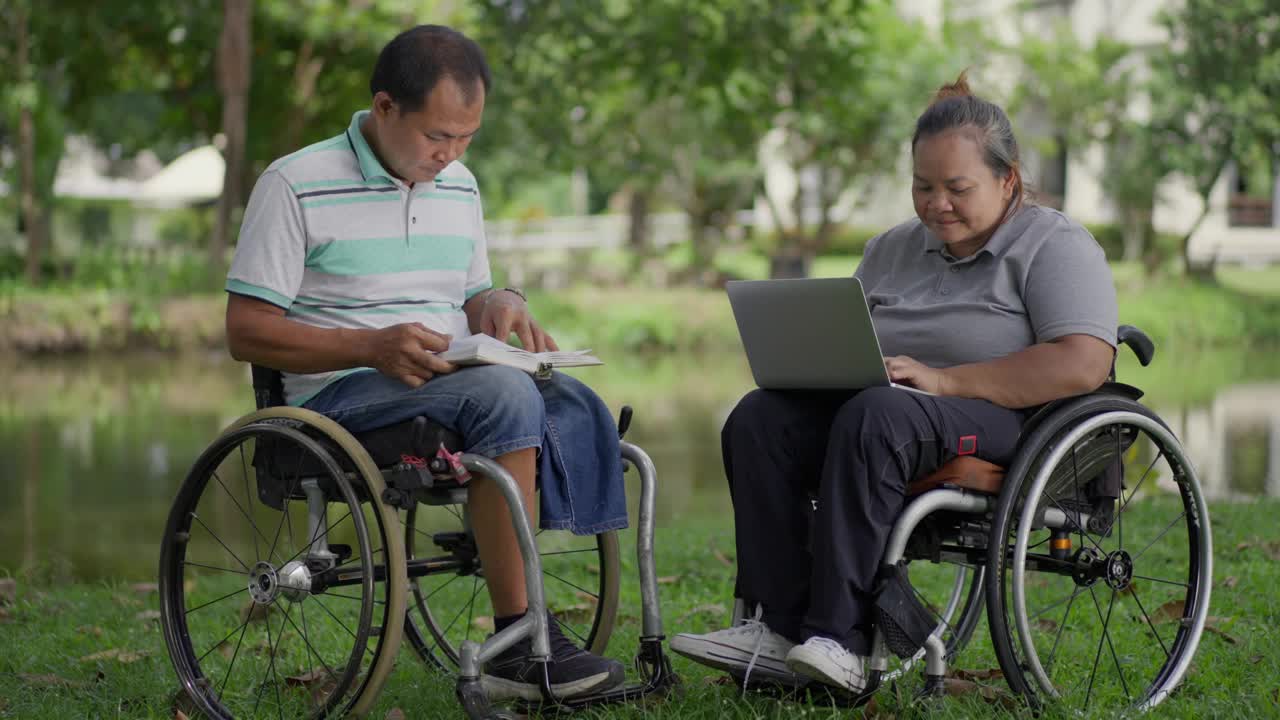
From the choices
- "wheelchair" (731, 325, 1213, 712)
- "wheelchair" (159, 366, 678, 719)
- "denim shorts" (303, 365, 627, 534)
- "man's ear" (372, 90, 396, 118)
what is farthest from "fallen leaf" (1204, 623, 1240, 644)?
"man's ear" (372, 90, 396, 118)

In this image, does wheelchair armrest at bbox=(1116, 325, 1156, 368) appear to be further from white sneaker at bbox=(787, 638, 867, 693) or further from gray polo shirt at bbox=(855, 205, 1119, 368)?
white sneaker at bbox=(787, 638, 867, 693)

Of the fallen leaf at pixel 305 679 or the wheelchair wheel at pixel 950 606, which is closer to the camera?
the wheelchair wheel at pixel 950 606

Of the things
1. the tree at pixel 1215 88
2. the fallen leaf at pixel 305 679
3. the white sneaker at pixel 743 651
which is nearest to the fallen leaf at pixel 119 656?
the fallen leaf at pixel 305 679

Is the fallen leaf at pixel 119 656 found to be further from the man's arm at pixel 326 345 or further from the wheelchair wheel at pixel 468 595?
the man's arm at pixel 326 345

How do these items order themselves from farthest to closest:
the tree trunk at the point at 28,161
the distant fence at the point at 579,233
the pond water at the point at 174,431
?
the distant fence at the point at 579,233
the tree trunk at the point at 28,161
the pond water at the point at 174,431

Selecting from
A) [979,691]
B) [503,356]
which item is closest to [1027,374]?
[979,691]

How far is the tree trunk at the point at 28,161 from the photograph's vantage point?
16984 millimetres

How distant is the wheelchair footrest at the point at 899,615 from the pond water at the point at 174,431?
11.0ft

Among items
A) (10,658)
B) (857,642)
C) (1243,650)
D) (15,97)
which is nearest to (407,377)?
(857,642)

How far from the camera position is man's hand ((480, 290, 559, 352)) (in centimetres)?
308

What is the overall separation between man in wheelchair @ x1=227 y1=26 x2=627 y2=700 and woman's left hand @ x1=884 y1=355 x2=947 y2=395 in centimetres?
57

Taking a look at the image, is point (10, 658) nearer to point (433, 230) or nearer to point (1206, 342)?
point (433, 230)

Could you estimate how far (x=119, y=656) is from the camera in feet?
11.8

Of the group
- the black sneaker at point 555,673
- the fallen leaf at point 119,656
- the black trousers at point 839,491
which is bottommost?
the fallen leaf at point 119,656
